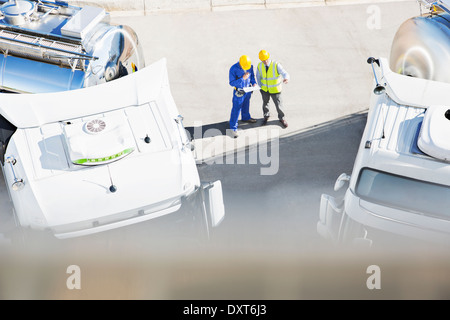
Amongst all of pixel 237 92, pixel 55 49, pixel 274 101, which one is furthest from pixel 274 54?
pixel 55 49

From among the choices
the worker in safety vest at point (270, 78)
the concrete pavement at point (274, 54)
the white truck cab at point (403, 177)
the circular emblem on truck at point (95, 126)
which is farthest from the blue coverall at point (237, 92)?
the circular emblem on truck at point (95, 126)

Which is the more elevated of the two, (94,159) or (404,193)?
(94,159)

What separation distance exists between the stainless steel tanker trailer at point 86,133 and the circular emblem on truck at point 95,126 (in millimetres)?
12

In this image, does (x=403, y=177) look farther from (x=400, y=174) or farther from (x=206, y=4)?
(x=206, y=4)

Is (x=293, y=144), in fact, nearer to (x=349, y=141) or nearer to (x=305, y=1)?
(x=349, y=141)

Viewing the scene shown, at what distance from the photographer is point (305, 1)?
1152 cm

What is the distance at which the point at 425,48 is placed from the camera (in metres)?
7.93

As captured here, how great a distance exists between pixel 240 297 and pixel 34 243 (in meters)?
2.56

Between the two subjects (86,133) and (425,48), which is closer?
(86,133)

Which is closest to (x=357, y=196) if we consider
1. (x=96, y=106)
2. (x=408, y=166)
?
(x=408, y=166)

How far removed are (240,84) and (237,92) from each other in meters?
0.14

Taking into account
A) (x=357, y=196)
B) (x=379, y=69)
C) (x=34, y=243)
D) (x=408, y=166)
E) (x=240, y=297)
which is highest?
(x=379, y=69)

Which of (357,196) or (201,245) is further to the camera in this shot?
(201,245)

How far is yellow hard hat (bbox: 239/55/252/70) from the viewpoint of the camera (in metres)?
8.38
